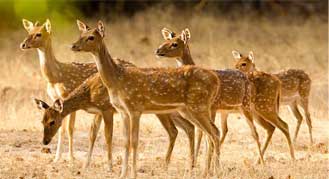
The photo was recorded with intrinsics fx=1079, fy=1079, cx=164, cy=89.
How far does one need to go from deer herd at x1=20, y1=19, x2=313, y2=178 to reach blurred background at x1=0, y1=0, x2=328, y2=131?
1.35m

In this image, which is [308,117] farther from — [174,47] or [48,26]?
[48,26]

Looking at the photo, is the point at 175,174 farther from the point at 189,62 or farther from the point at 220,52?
the point at 220,52

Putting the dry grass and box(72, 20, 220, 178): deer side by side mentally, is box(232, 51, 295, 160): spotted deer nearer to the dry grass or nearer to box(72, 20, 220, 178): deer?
the dry grass

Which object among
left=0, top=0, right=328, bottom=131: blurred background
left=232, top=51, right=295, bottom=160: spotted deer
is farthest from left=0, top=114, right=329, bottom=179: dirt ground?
left=0, top=0, right=328, bottom=131: blurred background

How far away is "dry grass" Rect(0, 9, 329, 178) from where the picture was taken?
12.5 metres

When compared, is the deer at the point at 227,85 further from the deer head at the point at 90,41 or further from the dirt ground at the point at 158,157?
the deer head at the point at 90,41

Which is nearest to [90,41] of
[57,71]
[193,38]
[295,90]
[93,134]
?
[93,134]

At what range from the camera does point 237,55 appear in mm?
15688

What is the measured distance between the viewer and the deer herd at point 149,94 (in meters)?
11.7

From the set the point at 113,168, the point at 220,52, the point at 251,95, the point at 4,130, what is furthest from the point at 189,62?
the point at 220,52

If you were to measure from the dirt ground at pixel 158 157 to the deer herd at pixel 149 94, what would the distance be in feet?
0.78

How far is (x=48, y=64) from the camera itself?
13617mm

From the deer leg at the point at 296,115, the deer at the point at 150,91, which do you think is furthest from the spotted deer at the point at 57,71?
the deer leg at the point at 296,115

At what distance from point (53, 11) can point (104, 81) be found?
1.42 meters
